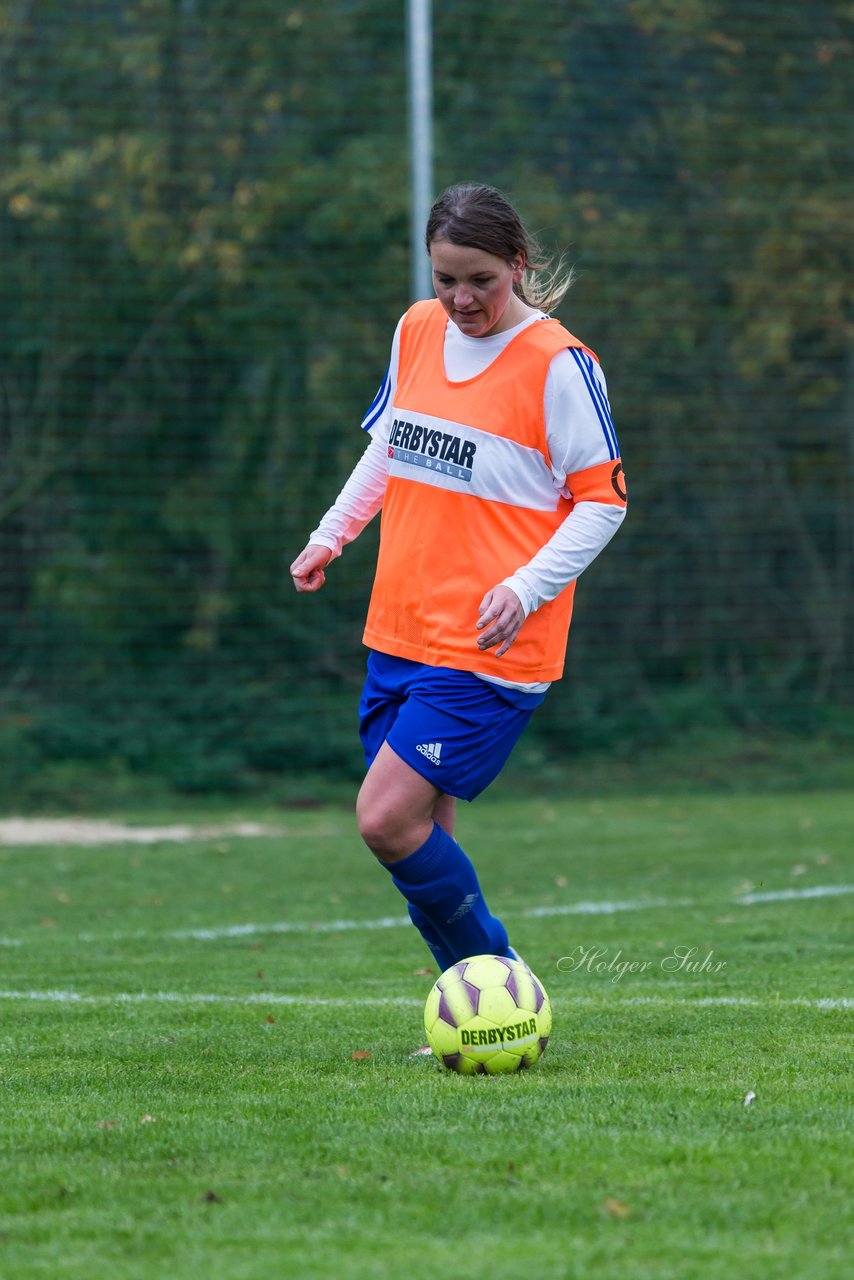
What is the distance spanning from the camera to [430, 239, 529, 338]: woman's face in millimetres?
3930

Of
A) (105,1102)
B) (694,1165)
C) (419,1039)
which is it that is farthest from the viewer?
(419,1039)

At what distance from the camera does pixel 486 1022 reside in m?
3.78

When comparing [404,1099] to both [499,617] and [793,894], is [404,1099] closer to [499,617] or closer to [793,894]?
[499,617]

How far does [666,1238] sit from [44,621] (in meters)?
11.9

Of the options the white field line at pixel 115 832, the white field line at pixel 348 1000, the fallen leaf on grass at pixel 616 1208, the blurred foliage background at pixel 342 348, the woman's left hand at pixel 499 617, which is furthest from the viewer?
the blurred foliage background at pixel 342 348

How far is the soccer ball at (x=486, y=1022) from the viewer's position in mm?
3789

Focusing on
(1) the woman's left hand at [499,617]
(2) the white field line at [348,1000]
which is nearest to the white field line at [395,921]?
(2) the white field line at [348,1000]

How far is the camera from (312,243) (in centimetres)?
1482

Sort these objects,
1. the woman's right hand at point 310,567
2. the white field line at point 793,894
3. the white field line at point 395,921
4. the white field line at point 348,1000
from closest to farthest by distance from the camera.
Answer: the woman's right hand at point 310,567 → the white field line at point 348,1000 → the white field line at point 395,921 → the white field line at point 793,894

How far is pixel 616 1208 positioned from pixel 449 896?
55.7 inches

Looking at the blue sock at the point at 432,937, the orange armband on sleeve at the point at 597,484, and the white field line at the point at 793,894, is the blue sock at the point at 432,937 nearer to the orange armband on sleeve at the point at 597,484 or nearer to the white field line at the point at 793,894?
the orange armband on sleeve at the point at 597,484

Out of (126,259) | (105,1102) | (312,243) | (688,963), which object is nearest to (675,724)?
(312,243)

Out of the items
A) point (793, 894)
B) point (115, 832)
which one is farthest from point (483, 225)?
point (115, 832)

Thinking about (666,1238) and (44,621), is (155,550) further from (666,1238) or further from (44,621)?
(666,1238)
